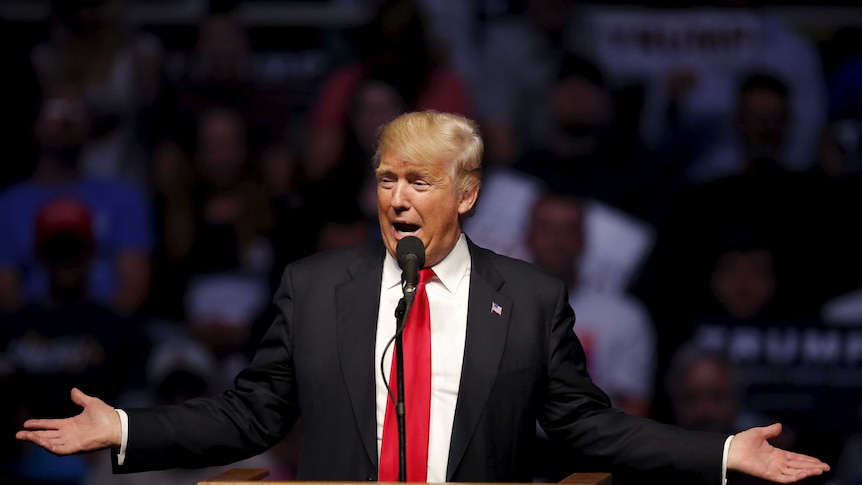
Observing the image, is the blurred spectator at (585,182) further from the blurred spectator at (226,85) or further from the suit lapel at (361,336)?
the suit lapel at (361,336)

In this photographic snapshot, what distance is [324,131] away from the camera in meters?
5.54

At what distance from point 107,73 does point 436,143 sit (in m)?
3.57

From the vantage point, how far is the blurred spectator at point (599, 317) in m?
5.34

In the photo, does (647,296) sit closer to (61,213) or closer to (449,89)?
(449,89)

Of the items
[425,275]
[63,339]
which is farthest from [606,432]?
[63,339]

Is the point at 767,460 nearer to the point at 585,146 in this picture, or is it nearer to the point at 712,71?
the point at 585,146

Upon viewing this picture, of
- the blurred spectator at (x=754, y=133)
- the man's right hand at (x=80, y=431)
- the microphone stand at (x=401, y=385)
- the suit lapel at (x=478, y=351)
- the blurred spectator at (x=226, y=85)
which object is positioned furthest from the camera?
the blurred spectator at (x=226, y=85)

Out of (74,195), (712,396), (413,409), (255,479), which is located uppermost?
(74,195)

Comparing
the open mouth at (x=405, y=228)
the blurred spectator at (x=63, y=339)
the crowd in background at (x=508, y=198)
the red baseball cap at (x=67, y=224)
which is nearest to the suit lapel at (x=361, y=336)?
the open mouth at (x=405, y=228)

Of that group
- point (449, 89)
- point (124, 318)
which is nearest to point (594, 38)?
point (449, 89)

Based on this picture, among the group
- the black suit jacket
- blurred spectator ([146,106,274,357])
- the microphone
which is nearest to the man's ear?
the black suit jacket

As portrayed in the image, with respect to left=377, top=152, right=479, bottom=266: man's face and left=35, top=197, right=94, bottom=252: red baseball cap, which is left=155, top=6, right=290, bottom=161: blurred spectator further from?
left=377, top=152, right=479, bottom=266: man's face

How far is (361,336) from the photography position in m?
2.60

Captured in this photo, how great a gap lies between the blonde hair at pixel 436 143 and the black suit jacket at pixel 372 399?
208mm
